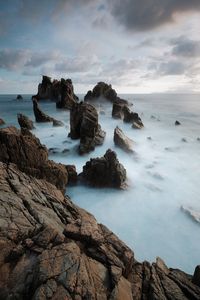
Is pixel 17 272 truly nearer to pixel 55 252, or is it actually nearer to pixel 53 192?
pixel 55 252

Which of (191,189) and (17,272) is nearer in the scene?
(17,272)

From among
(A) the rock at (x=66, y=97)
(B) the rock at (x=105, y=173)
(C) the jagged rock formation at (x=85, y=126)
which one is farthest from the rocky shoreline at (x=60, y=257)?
(A) the rock at (x=66, y=97)

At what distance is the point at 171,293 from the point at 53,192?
7.73 meters

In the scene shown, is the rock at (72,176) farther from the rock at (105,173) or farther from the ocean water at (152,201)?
the rock at (105,173)

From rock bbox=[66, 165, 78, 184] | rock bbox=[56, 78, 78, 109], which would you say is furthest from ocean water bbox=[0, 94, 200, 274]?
rock bbox=[56, 78, 78, 109]

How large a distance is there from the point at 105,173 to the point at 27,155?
817 cm

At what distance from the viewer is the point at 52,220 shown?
9.34 meters

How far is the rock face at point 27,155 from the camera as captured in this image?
14.1m

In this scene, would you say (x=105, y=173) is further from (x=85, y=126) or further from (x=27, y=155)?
(x=85, y=126)

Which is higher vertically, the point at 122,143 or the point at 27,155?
the point at 27,155

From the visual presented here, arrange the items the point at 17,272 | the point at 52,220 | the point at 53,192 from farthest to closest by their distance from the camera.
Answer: the point at 53,192 < the point at 52,220 < the point at 17,272

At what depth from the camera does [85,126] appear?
99.0 feet

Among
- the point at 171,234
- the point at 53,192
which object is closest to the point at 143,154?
the point at 171,234

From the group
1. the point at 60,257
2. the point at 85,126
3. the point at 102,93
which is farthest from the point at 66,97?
the point at 60,257
